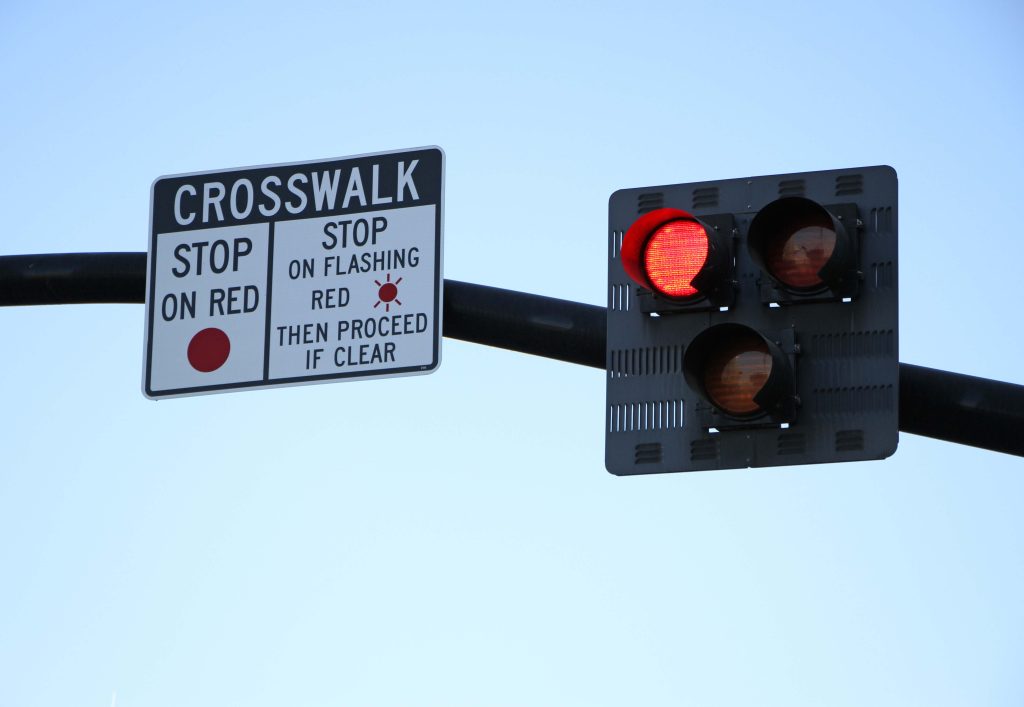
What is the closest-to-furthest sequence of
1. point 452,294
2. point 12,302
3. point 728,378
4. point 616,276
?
1. point 728,378
2. point 616,276
3. point 452,294
4. point 12,302

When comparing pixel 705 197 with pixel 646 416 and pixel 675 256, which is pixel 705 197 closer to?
pixel 675 256

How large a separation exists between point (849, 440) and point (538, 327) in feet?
4.55

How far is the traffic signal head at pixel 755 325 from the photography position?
6.17 m

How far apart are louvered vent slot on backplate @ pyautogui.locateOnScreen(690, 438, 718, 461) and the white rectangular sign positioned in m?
1.43

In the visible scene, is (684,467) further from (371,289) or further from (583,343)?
(371,289)

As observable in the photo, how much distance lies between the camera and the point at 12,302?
8195 mm

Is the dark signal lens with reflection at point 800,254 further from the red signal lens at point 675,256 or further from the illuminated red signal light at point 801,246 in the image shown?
the red signal lens at point 675,256

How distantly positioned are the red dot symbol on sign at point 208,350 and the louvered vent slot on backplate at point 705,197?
216 centimetres

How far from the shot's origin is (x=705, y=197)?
21.6 feet

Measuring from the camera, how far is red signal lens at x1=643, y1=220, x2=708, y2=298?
639 cm

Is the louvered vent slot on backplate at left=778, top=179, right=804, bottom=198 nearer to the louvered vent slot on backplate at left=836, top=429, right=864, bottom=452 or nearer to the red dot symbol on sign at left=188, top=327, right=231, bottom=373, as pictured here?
the louvered vent slot on backplate at left=836, top=429, right=864, bottom=452

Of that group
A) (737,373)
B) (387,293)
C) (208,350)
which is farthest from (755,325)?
(208,350)

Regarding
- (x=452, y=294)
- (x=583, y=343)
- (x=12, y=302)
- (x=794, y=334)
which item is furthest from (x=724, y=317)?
(x=12, y=302)

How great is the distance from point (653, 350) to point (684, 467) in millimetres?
428
